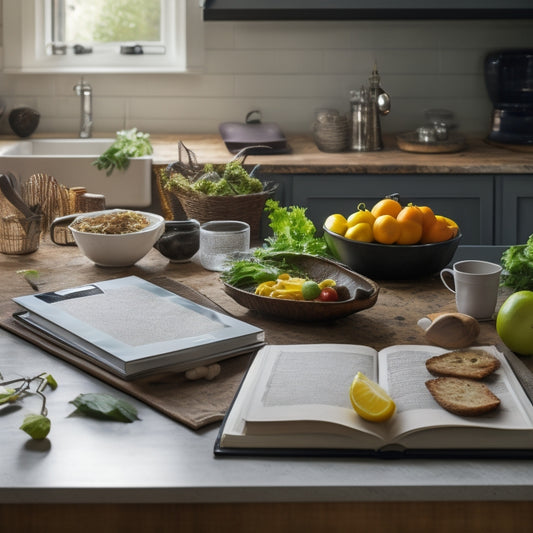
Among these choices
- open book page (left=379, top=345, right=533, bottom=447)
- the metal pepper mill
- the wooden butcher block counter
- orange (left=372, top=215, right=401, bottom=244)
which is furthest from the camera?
the metal pepper mill

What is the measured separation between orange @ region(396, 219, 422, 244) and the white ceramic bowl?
1.89ft

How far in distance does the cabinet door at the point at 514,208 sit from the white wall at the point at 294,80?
→ 852 millimetres

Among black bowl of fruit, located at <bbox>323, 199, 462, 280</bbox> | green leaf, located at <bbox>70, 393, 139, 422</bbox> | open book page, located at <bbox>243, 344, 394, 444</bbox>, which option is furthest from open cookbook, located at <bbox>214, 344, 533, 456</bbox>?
black bowl of fruit, located at <bbox>323, 199, 462, 280</bbox>

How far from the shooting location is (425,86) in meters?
4.19

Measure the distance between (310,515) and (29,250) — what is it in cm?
135

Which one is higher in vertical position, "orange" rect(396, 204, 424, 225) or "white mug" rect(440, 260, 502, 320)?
"orange" rect(396, 204, 424, 225)

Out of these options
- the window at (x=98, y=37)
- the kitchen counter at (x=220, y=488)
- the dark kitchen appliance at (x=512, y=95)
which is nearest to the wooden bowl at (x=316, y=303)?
the kitchen counter at (x=220, y=488)

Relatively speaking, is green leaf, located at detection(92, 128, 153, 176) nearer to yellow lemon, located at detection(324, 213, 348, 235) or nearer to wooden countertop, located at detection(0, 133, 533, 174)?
wooden countertop, located at detection(0, 133, 533, 174)

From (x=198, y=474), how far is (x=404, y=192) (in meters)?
2.52

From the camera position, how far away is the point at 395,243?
1.99 metres

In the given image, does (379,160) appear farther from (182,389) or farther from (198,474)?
(198,474)

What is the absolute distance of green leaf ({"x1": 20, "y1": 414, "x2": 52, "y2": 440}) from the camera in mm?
1198

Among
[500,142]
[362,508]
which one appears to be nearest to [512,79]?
[500,142]

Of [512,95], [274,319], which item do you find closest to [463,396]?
[274,319]
